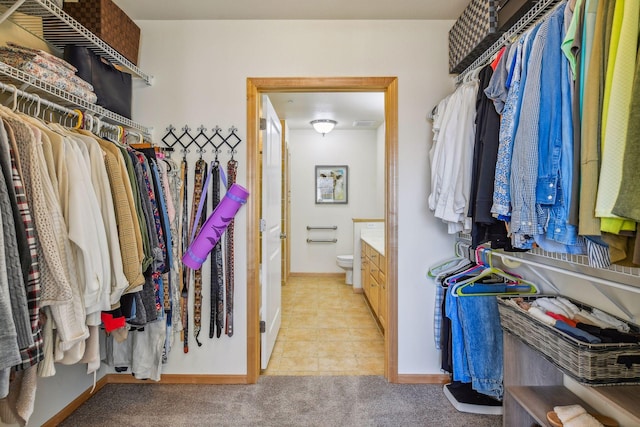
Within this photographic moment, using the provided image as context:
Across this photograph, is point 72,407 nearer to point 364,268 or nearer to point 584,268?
point 584,268

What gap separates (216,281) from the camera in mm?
2246

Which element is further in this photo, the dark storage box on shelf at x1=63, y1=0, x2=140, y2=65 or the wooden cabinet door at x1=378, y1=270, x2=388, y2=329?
the wooden cabinet door at x1=378, y1=270, x2=388, y2=329

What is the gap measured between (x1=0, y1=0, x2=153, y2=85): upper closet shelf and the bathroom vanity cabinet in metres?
2.47

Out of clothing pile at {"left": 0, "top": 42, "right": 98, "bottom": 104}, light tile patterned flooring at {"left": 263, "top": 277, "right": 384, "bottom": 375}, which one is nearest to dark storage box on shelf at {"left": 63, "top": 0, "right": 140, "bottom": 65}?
clothing pile at {"left": 0, "top": 42, "right": 98, "bottom": 104}

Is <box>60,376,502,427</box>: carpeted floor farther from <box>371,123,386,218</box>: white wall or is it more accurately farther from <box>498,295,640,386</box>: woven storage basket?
<box>371,123,386,218</box>: white wall

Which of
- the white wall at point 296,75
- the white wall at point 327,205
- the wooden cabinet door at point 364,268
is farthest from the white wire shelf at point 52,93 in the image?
the white wall at point 327,205

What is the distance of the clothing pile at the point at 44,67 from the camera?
136 cm

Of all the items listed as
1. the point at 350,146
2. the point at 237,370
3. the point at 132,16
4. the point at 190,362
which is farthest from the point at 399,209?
the point at 350,146

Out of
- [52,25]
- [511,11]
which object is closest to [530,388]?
[511,11]

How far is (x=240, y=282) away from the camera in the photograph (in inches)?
90.7

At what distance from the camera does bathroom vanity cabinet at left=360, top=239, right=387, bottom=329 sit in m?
3.09

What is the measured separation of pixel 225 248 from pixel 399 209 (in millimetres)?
1185

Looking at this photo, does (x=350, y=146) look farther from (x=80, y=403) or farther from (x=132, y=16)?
(x=80, y=403)

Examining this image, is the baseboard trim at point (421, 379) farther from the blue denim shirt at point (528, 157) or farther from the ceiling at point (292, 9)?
the ceiling at point (292, 9)
